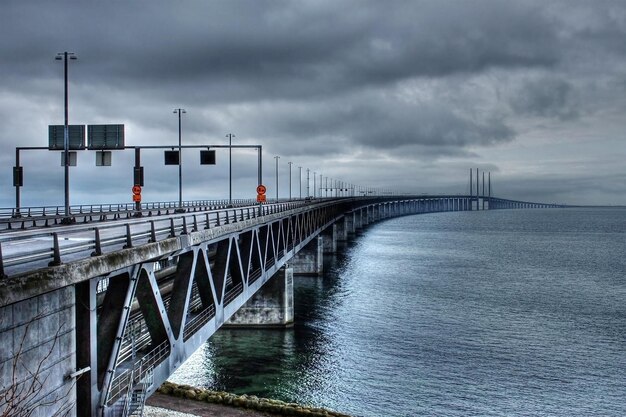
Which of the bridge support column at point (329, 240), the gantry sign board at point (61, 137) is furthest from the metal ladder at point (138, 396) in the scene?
the bridge support column at point (329, 240)

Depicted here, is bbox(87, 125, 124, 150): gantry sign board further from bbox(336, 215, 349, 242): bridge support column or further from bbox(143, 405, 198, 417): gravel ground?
bbox(336, 215, 349, 242): bridge support column

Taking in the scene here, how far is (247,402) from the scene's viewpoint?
88.4 ft

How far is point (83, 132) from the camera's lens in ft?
144

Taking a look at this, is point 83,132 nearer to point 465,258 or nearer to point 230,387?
point 230,387

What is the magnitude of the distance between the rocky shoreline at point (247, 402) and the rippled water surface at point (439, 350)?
332 cm

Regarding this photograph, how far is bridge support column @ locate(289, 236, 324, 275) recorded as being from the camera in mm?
75812

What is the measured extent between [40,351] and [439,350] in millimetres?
31705

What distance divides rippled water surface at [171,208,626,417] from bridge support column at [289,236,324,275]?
13.5ft

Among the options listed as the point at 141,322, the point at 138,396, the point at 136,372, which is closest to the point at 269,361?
the point at 141,322

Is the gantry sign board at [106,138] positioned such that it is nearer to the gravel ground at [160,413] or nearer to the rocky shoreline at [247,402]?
the rocky shoreline at [247,402]

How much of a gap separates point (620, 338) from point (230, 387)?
3025 centimetres

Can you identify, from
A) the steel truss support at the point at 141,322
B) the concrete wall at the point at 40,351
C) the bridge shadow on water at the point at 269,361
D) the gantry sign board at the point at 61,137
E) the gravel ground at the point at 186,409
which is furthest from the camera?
the gantry sign board at the point at 61,137

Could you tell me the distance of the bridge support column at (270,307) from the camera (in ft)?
149

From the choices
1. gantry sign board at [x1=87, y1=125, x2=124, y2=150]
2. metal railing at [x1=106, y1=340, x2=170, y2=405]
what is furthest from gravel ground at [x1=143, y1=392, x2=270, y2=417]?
gantry sign board at [x1=87, y1=125, x2=124, y2=150]
